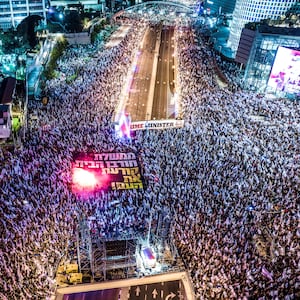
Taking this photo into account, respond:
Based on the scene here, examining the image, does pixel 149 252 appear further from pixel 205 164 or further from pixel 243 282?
pixel 205 164

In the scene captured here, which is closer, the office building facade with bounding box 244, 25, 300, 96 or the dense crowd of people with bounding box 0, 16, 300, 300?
the dense crowd of people with bounding box 0, 16, 300, 300

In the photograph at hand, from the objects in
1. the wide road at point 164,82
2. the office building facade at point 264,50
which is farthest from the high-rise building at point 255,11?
the office building facade at point 264,50

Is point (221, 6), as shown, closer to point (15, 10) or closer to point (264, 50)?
point (15, 10)

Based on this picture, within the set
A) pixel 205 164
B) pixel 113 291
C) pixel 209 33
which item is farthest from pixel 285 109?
pixel 209 33

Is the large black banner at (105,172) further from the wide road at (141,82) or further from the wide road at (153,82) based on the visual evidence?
the wide road at (153,82)

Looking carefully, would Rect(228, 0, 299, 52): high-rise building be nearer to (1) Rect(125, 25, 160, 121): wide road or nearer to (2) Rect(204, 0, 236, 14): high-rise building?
(1) Rect(125, 25, 160, 121): wide road

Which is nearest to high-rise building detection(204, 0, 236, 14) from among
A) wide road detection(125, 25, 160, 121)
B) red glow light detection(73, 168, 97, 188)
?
wide road detection(125, 25, 160, 121)
